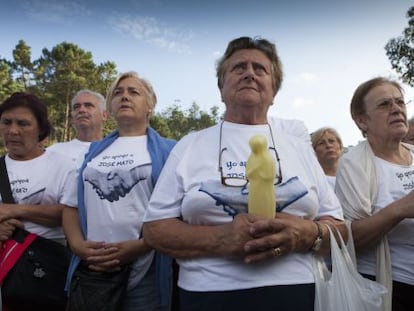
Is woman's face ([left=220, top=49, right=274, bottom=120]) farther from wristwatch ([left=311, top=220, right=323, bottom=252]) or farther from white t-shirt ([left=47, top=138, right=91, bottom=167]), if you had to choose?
white t-shirt ([left=47, top=138, right=91, bottom=167])

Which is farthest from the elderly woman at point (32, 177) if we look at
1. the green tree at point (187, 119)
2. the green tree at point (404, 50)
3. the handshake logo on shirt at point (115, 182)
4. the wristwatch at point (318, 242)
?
the green tree at point (187, 119)

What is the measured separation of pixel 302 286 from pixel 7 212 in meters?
1.82

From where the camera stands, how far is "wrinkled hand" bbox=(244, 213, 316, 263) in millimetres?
1439

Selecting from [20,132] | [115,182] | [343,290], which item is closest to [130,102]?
[115,182]

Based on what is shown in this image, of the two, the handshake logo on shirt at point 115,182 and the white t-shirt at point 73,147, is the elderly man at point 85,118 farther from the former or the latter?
the handshake logo on shirt at point 115,182

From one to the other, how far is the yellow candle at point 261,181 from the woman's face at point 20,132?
1812 mm

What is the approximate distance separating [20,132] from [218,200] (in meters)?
1.69

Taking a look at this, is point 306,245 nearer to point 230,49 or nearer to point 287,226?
point 287,226

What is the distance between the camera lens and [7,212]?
2289 mm

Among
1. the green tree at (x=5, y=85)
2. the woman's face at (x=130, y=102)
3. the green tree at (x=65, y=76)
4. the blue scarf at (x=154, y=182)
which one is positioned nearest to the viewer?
the blue scarf at (x=154, y=182)

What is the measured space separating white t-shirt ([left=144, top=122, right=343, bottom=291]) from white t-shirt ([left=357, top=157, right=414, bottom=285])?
0.43 m

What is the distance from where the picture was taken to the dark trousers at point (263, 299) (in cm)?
148

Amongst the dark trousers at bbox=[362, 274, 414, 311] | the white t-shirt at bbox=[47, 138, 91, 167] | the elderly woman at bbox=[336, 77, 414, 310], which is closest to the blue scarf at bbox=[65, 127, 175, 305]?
the elderly woman at bbox=[336, 77, 414, 310]

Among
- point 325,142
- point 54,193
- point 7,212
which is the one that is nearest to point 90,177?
point 54,193
